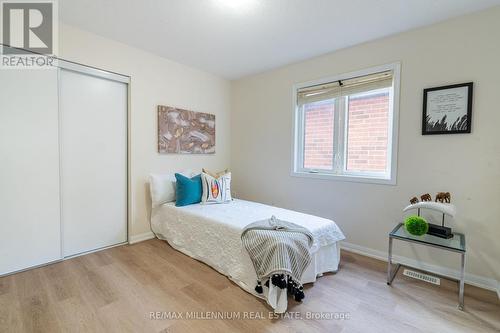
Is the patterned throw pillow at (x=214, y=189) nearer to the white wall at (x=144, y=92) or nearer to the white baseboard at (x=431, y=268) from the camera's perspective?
the white wall at (x=144, y=92)

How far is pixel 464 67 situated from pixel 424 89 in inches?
12.4

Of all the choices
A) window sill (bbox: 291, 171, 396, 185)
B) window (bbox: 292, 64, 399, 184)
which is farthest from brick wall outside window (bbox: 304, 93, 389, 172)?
window sill (bbox: 291, 171, 396, 185)

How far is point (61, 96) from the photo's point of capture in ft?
7.64

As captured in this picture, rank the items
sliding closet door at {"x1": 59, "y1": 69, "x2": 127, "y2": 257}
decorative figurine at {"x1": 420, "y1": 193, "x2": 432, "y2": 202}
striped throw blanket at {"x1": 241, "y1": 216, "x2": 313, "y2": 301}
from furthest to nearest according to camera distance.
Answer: sliding closet door at {"x1": 59, "y1": 69, "x2": 127, "y2": 257}, decorative figurine at {"x1": 420, "y1": 193, "x2": 432, "y2": 202}, striped throw blanket at {"x1": 241, "y1": 216, "x2": 313, "y2": 301}

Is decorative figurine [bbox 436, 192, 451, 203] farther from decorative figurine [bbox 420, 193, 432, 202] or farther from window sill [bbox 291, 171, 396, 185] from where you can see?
window sill [bbox 291, 171, 396, 185]

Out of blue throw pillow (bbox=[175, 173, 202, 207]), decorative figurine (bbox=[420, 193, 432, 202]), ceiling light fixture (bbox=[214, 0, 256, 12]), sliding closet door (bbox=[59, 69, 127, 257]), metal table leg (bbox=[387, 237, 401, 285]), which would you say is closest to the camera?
ceiling light fixture (bbox=[214, 0, 256, 12])

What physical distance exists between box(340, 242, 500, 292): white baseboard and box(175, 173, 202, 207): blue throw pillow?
6.26 ft

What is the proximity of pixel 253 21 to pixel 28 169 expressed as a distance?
2.52 meters

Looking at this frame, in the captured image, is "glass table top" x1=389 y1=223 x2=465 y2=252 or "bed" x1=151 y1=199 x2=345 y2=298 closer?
"glass table top" x1=389 y1=223 x2=465 y2=252

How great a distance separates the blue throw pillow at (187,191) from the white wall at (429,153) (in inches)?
49.1

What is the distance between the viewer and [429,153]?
2232 millimetres

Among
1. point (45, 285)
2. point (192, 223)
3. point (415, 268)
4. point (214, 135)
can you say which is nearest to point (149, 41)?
point (214, 135)

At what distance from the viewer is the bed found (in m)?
2.00

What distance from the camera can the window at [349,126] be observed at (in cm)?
251
